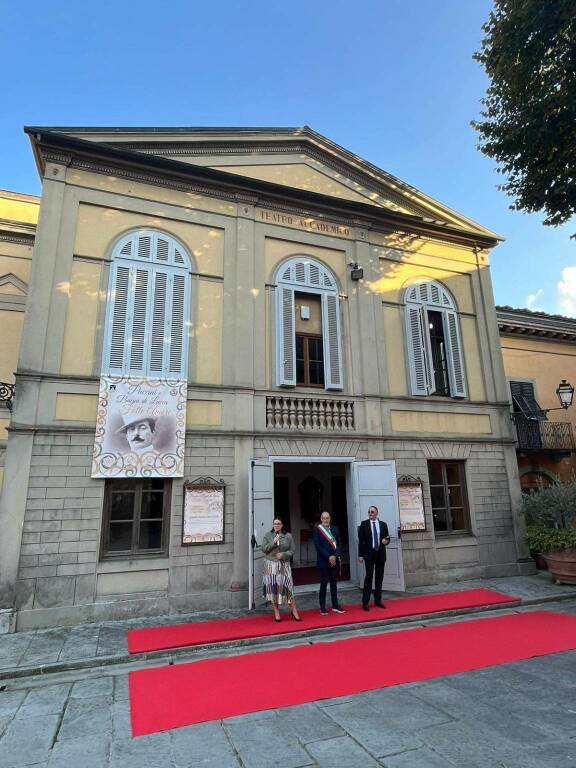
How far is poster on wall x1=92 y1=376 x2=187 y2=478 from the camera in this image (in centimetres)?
791

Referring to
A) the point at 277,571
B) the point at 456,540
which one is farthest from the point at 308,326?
the point at 456,540

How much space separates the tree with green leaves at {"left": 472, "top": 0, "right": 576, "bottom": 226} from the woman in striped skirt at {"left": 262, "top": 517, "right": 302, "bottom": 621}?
363 inches

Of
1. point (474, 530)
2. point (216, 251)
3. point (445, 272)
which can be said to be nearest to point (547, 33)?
point (445, 272)

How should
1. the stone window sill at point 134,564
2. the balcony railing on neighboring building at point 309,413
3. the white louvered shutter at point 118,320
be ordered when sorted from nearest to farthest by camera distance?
the stone window sill at point 134,564, the white louvered shutter at point 118,320, the balcony railing on neighboring building at point 309,413

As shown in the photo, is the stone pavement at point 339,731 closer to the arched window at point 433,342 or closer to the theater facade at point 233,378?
the theater facade at point 233,378

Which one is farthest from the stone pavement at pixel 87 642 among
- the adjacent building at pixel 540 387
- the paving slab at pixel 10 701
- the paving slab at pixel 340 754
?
the adjacent building at pixel 540 387

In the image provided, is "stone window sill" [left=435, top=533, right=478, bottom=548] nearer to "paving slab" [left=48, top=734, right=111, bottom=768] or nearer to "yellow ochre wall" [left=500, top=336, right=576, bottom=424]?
"yellow ochre wall" [left=500, top=336, right=576, bottom=424]

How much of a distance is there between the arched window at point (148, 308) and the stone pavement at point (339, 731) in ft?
17.3

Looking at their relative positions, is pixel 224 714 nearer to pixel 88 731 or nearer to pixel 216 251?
pixel 88 731

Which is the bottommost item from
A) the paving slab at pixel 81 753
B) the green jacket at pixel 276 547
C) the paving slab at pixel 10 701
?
the paving slab at pixel 10 701

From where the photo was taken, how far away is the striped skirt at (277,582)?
7242 mm

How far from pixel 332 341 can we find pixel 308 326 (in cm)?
67

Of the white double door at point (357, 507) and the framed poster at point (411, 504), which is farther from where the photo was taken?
the framed poster at point (411, 504)

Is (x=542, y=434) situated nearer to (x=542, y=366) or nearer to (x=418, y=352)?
(x=542, y=366)
